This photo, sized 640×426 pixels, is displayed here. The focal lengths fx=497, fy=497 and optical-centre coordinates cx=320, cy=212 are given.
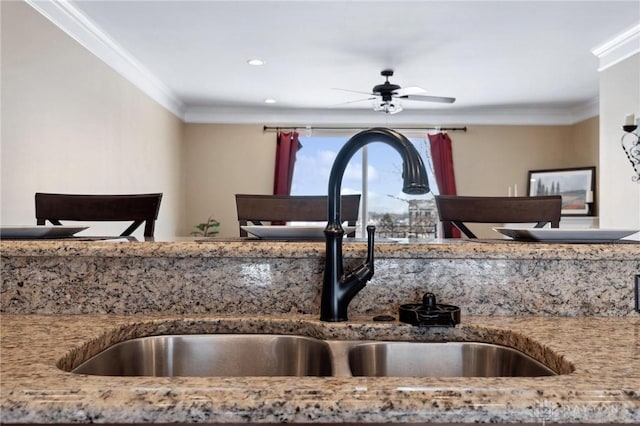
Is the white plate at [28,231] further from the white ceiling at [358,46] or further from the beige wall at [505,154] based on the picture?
the beige wall at [505,154]

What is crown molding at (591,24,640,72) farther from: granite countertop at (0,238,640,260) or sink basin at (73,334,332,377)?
sink basin at (73,334,332,377)

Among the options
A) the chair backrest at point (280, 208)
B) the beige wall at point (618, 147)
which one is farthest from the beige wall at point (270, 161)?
the chair backrest at point (280, 208)

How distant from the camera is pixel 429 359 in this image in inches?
36.1

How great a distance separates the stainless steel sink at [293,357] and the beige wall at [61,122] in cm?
212

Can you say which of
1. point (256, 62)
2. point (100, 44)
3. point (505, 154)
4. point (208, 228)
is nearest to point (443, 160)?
point (505, 154)

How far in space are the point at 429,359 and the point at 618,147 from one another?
3.76 metres

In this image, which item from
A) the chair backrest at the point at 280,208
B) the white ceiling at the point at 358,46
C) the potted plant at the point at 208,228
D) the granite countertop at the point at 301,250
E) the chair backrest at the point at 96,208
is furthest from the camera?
the potted plant at the point at 208,228

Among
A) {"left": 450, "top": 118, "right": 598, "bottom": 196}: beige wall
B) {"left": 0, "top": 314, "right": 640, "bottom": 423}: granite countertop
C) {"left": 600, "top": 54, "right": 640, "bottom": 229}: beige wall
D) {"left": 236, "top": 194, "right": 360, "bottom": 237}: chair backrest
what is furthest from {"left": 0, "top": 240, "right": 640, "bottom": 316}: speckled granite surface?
{"left": 450, "top": 118, "right": 598, "bottom": 196}: beige wall

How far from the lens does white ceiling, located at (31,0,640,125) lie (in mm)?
3242

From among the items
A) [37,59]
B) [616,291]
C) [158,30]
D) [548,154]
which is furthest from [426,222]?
[616,291]

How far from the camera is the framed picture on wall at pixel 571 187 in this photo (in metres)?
5.63

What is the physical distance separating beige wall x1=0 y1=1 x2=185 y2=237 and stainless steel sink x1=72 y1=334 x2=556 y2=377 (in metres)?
2.12

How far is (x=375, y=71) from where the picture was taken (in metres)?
4.58

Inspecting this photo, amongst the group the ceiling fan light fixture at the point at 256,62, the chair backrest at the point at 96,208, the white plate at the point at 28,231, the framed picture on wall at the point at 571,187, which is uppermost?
the ceiling fan light fixture at the point at 256,62
